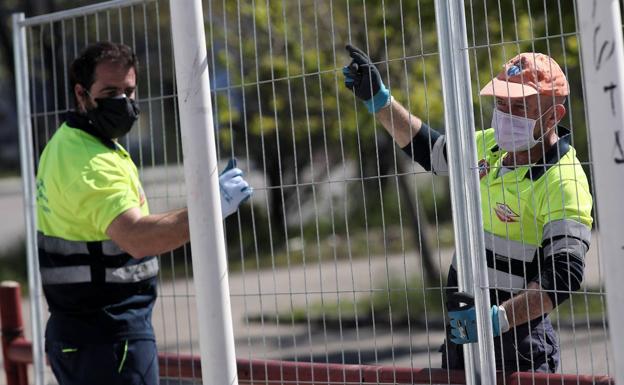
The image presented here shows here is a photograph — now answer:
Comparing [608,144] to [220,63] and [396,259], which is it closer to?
[220,63]

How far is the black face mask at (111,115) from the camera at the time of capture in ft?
13.2

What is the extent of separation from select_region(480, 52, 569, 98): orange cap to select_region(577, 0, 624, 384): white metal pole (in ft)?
2.62

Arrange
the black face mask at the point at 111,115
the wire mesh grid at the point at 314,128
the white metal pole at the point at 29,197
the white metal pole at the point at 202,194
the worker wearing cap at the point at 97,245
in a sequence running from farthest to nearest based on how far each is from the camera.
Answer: the wire mesh grid at the point at 314,128 < the white metal pole at the point at 29,197 < the black face mask at the point at 111,115 < the worker wearing cap at the point at 97,245 < the white metal pole at the point at 202,194

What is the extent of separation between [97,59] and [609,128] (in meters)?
2.30

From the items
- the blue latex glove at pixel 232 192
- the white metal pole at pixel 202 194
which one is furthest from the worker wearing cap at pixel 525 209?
the white metal pole at pixel 202 194

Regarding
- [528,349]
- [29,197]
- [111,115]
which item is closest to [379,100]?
[528,349]

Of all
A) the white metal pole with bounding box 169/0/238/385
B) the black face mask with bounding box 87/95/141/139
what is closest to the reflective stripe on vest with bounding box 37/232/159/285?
the black face mask with bounding box 87/95/141/139

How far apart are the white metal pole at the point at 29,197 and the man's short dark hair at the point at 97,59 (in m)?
0.83

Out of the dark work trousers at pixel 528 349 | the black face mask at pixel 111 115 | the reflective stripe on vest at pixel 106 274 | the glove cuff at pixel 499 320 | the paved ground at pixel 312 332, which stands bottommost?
the paved ground at pixel 312 332

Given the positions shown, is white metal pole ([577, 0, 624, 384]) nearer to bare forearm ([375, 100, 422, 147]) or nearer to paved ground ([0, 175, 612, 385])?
bare forearm ([375, 100, 422, 147])

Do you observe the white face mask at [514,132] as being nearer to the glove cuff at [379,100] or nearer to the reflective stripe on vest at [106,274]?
the glove cuff at [379,100]

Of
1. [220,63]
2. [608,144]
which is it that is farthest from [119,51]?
[220,63]

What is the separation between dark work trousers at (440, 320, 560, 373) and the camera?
3.42 meters

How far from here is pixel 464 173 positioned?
10.4 ft
